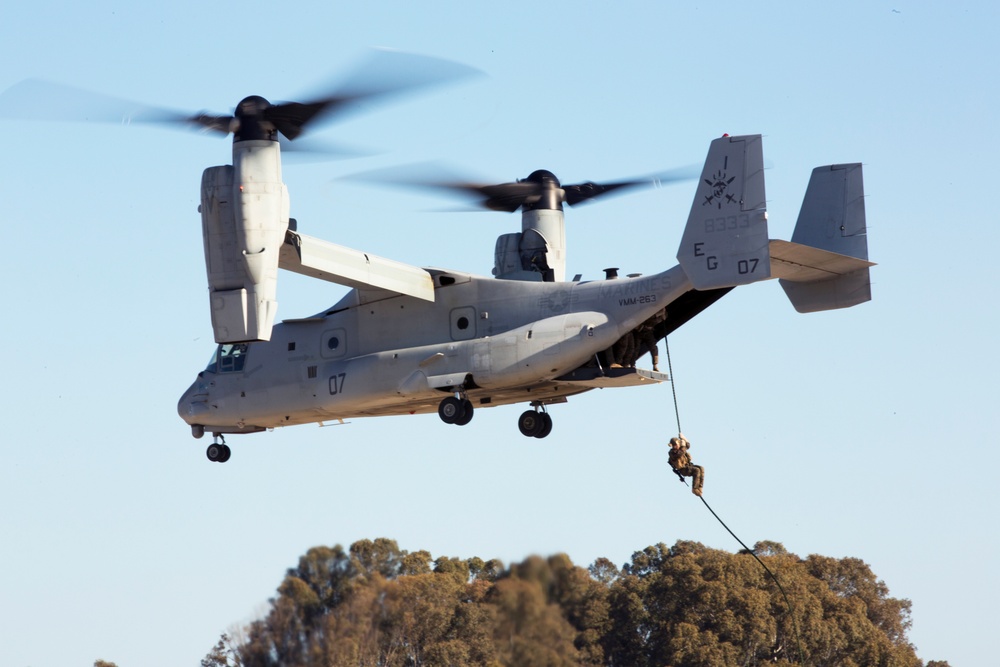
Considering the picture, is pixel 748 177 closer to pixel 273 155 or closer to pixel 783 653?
pixel 273 155

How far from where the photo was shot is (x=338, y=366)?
32062 millimetres

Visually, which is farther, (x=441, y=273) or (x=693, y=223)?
(x=441, y=273)

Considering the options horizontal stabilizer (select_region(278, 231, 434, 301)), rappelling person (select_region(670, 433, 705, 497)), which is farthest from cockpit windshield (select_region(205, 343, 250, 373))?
rappelling person (select_region(670, 433, 705, 497))

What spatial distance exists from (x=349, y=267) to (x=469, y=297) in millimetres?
2207

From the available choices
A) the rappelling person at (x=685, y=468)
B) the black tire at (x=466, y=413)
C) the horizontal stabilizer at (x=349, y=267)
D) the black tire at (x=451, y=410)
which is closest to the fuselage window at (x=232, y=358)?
the horizontal stabilizer at (x=349, y=267)

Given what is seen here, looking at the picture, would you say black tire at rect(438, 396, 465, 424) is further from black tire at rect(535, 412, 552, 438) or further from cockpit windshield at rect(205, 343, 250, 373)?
cockpit windshield at rect(205, 343, 250, 373)

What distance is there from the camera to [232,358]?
33.9m

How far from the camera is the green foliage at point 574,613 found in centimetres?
2533

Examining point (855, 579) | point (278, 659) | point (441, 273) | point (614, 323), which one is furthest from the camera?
point (855, 579)

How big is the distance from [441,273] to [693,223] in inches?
221

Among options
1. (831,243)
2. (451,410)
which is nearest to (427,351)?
(451,410)

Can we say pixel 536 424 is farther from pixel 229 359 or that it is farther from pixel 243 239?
pixel 243 239

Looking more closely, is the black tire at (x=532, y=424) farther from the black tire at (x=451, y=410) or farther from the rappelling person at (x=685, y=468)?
the rappelling person at (x=685, y=468)

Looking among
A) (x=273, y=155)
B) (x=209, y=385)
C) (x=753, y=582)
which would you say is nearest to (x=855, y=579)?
(x=753, y=582)
